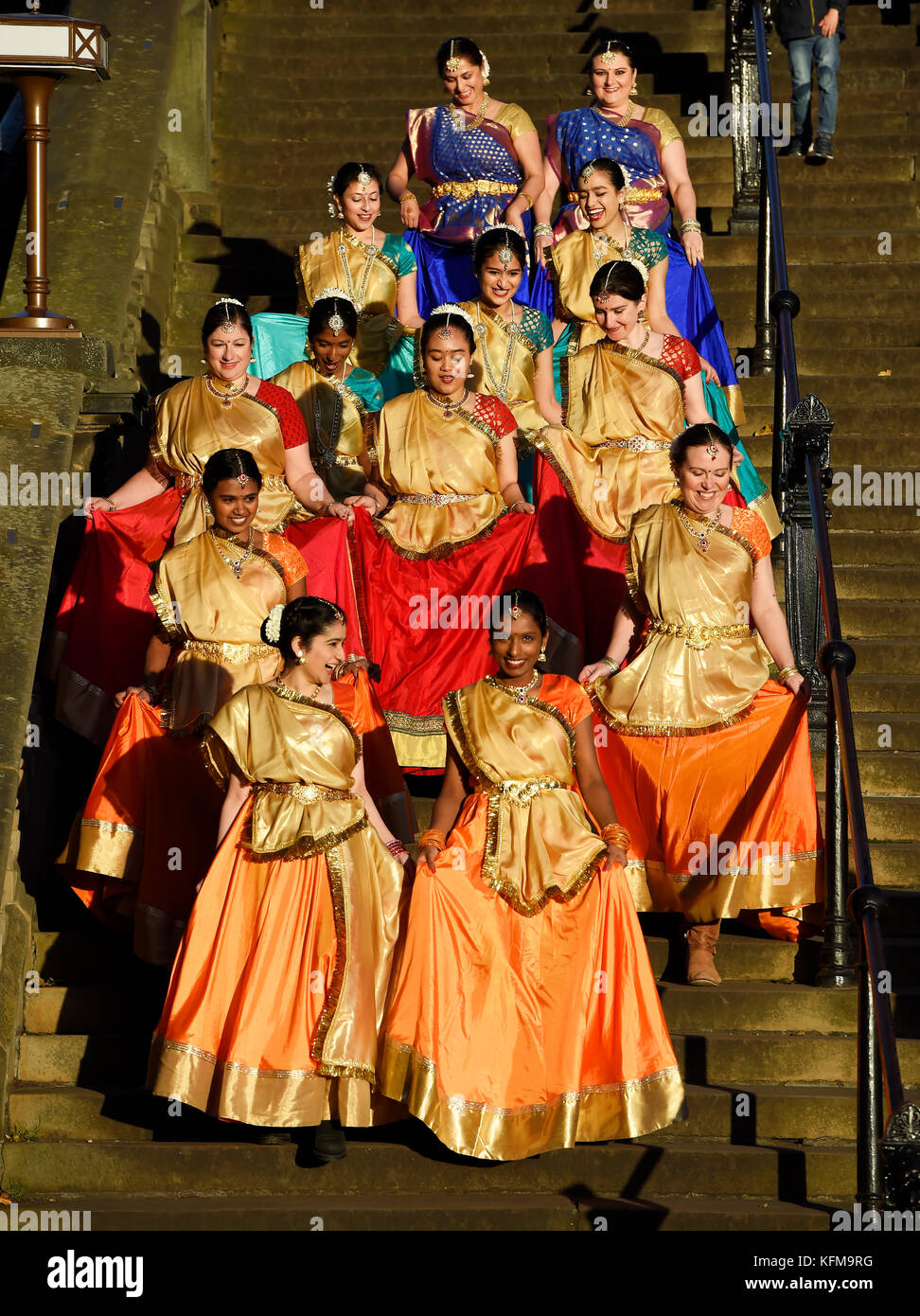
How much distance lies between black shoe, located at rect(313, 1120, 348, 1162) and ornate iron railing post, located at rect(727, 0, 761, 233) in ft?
20.2

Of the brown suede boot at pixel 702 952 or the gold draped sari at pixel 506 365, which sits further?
the gold draped sari at pixel 506 365

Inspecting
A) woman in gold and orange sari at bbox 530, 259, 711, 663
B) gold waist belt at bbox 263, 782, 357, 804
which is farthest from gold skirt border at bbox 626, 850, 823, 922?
woman in gold and orange sari at bbox 530, 259, 711, 663

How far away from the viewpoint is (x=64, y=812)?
739cm

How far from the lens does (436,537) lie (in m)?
8.01

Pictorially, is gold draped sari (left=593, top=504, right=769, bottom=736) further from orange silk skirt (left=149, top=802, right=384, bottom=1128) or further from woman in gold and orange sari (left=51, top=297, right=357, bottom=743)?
orange silk skirt (left=149, top=802, right=384, bottom=1128)

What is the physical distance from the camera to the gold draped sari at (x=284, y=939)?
19.6 feet

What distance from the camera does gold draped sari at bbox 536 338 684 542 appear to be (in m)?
8.14

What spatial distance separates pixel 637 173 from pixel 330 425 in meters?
2.30

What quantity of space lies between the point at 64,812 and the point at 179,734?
0.74m

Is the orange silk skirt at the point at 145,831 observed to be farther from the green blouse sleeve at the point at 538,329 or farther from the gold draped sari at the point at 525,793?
the green blouse sleeve at the point at 538,329

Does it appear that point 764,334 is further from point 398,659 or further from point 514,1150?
point 514,1150

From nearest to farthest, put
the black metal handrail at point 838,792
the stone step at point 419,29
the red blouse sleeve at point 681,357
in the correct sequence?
the black metal handrail at point 838,792 → the red blouse sleeve at point 681,357 → the stone step at point 419,29

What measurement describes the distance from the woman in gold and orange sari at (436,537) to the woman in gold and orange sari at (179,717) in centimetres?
72

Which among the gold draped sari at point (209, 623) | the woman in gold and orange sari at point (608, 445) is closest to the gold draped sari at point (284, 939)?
the gold draped sari at point (209, 623)
